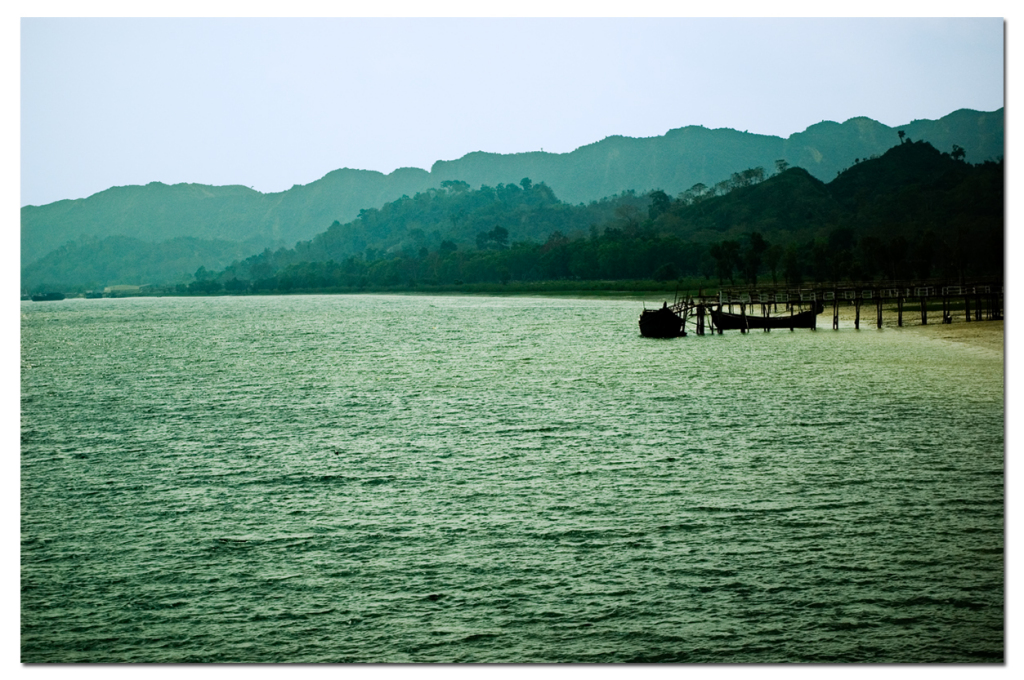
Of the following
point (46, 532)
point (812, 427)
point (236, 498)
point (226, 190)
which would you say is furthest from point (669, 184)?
point (46, 532)

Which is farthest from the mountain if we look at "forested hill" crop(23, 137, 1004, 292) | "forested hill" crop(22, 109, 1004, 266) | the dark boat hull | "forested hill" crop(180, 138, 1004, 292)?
the dark boat hull

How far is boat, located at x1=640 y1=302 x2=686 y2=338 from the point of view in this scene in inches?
2463

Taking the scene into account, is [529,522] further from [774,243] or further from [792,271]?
[774,243]

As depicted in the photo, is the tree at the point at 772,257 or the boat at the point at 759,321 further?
the tree at the point at 772,257

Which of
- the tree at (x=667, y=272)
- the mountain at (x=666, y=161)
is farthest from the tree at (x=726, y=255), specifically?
the mountain at (x=666, y=161)

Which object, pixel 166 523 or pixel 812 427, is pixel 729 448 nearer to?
pixel 812 427

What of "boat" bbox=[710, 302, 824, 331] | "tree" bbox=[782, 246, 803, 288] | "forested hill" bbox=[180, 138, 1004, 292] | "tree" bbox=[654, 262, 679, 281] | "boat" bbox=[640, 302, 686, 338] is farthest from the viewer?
"tree" bbox=[654, 262, 679, 281]

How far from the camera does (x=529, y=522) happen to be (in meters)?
16.0

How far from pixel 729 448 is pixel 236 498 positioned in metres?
12.3

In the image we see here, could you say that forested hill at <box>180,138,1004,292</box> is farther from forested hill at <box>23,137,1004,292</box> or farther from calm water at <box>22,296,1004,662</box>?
calm water at <box>22,296,1004,662</box>

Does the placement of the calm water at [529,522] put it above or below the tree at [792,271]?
below

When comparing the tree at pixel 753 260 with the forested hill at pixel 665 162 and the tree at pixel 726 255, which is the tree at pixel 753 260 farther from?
the forested hill at pixel 665 162

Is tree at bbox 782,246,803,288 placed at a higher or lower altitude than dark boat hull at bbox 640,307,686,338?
higher

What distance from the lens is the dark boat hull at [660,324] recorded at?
62562 millimetres
